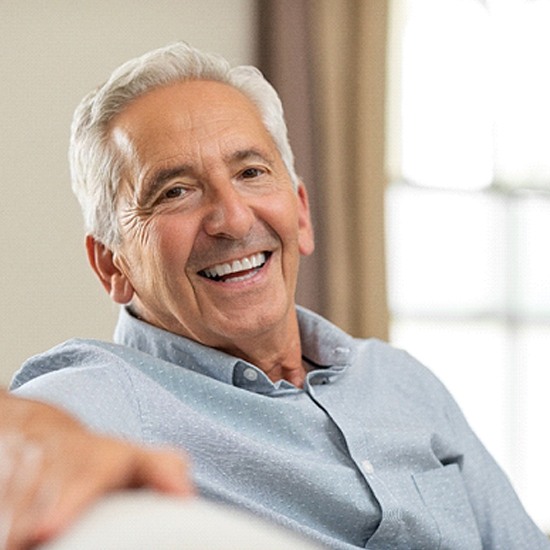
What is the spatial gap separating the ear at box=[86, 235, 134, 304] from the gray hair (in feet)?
0.07

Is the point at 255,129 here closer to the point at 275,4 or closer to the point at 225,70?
the point at 225,70

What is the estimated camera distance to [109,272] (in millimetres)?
2049

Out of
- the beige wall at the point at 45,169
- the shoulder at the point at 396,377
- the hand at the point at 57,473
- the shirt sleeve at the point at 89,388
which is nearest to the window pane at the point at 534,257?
the beige wall at the point at 45,169

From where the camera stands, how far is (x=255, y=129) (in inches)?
79.4

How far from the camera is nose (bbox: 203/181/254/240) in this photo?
187cm

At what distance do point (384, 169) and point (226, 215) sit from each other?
206 cm

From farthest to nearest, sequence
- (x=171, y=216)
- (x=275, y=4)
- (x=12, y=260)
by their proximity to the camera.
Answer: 1. (x=275, y=4)
2. (x=12, y=260)
3. (x=171, y=216)

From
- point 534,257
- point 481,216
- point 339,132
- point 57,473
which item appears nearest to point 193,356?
point 57,473

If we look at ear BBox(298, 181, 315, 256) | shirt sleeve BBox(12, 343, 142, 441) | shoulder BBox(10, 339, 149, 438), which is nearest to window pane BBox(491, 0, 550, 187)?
ear BBox(298, 181, 315, 256)

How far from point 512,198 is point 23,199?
6.39 feet

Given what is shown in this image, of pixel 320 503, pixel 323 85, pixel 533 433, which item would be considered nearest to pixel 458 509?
pixel 320 503

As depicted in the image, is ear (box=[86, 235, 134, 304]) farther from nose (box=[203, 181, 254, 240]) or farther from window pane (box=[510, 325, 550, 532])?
window pane (box=[510, 325, 550, 532])

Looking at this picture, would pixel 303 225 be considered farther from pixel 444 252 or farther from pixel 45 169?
pixel 444 252

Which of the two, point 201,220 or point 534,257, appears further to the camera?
point 534,257
